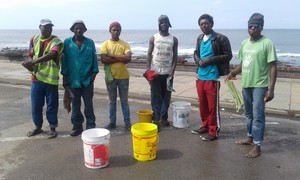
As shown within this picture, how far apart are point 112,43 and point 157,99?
1.40 meters

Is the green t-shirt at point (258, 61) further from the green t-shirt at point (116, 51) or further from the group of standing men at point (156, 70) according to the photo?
the green t-shirt at point (116, 51)

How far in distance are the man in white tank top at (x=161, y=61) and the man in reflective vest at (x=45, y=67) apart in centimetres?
175

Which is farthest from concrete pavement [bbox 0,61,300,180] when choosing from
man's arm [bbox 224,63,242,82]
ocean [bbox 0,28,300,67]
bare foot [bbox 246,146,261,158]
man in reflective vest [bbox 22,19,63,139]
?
ocean [bbox 0,28,300,67]

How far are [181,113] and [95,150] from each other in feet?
7.78

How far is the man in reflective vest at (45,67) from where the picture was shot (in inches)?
207

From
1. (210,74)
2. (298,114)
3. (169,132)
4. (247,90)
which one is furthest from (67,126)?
(298,114)

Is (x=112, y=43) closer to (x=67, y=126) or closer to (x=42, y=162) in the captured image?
(x=67, y=126)

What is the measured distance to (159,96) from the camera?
19.6 feet

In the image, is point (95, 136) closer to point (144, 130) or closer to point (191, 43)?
point (144, 130)

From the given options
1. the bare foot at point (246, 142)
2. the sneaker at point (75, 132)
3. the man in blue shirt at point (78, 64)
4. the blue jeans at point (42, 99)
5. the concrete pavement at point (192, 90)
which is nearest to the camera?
the bare foot at point (246, 142)

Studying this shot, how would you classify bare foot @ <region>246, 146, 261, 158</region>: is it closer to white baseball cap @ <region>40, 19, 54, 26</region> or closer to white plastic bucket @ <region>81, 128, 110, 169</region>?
white plastic bucket @ <region>81, 128, 110, 169</region>

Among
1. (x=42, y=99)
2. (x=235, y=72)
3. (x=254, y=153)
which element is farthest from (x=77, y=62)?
(x=254, y=153)

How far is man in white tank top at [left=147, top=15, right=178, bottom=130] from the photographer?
18.7 feet

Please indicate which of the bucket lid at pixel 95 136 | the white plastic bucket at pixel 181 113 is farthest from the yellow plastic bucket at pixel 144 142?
the white plastic bucket at pixel 181 113
